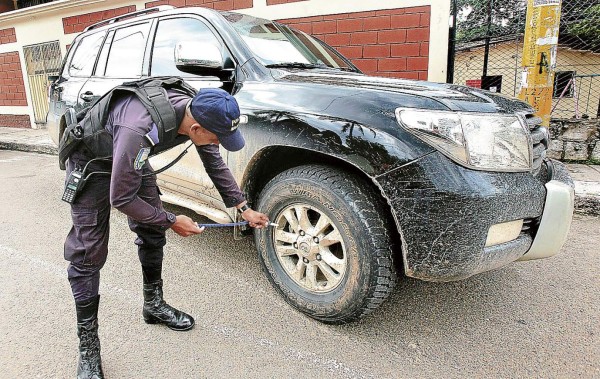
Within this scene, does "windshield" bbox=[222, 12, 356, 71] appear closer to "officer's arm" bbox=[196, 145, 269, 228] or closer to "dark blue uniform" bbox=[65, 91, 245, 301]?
"officer's arm" bbox=[196, 145, 269, 228]

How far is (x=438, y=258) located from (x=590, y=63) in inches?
472

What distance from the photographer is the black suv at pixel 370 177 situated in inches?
77.0

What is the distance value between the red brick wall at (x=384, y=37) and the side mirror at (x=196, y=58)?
414cm

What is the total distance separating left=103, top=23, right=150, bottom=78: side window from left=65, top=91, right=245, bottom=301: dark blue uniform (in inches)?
65.0

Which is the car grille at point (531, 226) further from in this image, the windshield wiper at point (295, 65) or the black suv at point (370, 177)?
the windshield wiper at point (295, 65)

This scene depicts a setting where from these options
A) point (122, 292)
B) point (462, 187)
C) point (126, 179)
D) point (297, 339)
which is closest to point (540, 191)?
point (462, 187)

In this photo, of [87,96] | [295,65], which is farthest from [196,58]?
[87,96]

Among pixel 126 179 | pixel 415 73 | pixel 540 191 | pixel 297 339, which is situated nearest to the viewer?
pixel 126 179

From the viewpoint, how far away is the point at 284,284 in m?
2.57

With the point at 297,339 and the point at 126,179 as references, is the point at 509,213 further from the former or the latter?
the point at 126,179

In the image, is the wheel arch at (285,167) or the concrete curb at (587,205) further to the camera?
the concrete curb at (587,205)

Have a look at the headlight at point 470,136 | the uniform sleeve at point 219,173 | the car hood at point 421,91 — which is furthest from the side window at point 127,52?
the headlight at point 470,136

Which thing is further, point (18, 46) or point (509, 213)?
point (18, 46)

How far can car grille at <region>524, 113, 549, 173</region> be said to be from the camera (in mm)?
2259
